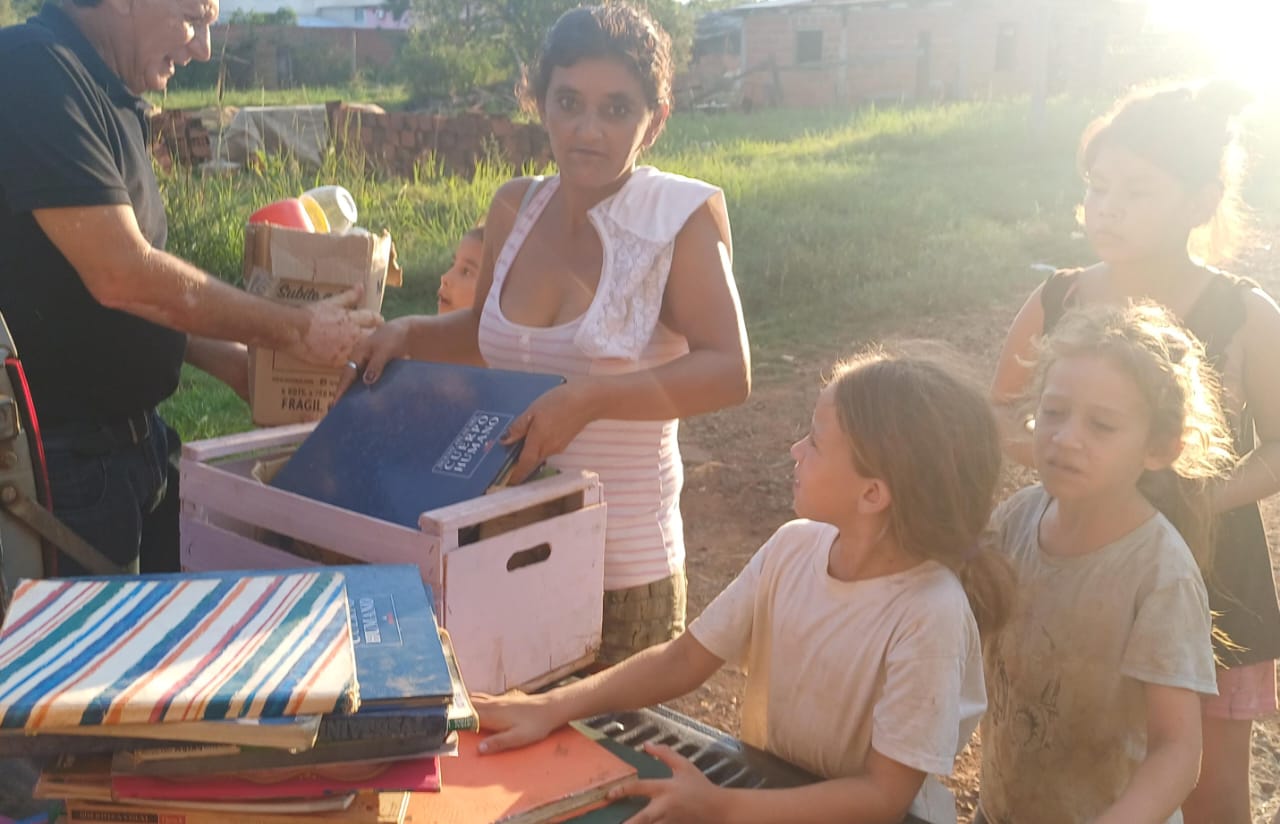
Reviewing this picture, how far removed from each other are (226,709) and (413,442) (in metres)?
0.78

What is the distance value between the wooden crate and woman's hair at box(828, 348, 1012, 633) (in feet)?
1.39

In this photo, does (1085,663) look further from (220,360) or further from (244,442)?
(220,360)

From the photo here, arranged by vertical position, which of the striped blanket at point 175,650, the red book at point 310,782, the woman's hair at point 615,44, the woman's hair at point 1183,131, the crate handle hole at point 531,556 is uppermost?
the woman's hair at point 615,44

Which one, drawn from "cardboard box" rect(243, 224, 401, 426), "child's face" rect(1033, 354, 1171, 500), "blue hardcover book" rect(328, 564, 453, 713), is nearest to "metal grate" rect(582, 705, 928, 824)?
"blue hardcover book" rect(328, 564, 453, 713)

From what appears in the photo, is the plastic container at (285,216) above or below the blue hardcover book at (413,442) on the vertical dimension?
above

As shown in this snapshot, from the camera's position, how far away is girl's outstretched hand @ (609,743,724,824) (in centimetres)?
137

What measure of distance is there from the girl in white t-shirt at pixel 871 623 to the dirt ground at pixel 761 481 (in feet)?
5.66

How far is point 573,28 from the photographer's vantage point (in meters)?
2.11

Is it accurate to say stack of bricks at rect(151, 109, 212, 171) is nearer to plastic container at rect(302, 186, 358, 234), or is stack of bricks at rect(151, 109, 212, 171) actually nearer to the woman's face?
plastic container at rect(302, 186, 358, 234)

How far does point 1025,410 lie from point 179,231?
620 cm

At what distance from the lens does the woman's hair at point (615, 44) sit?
209cm

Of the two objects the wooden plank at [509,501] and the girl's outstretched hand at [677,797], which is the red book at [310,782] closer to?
the girl's outstretched hand at [677,797]

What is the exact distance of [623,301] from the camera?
209cm

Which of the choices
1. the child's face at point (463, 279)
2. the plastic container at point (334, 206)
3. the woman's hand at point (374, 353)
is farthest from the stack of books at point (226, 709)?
the child's face at point (463, 279)
